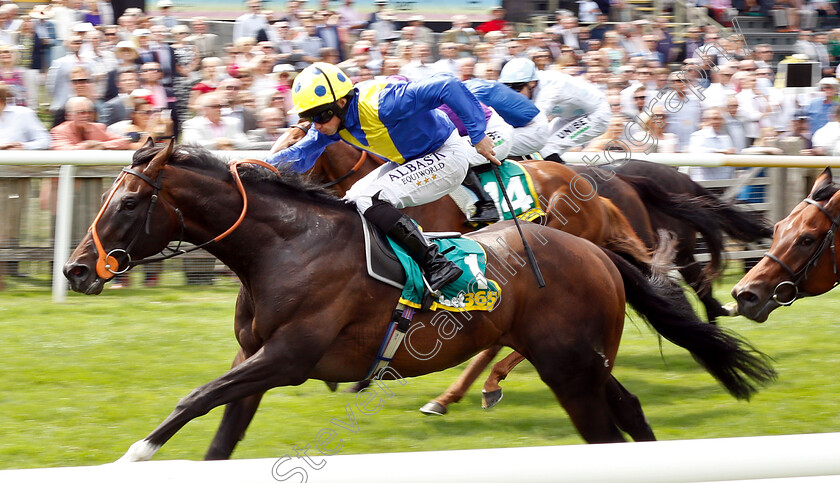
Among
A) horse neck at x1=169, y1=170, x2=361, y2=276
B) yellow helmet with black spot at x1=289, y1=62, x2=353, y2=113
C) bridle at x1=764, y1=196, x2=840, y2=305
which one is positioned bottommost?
bridle at x1=764, y1=196, x2=840, y2=305

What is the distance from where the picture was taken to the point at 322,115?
149 inches

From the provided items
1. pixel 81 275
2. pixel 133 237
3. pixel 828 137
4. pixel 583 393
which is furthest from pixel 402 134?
pixel 828 137

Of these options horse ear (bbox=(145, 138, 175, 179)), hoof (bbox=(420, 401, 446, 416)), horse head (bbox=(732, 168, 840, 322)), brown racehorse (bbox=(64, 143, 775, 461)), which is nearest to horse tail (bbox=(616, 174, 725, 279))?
horse head (bbox=(732, 168, 840, 322))

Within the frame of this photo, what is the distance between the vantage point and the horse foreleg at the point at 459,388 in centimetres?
471

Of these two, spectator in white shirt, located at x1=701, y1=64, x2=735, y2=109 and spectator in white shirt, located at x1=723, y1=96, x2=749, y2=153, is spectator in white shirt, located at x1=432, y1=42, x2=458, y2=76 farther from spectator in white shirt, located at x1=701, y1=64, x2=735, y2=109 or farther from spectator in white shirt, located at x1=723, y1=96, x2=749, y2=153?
spectator in white shirt, located at x1=723, y1=96, x2=749, y2=153

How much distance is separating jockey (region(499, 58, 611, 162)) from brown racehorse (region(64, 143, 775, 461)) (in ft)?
9.72

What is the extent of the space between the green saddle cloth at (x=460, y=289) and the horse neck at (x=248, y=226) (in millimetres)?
280

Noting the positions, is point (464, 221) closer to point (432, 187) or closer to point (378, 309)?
point (432, 187)

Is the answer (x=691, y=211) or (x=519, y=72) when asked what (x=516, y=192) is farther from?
(x=691, y=211)

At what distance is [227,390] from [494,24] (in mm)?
8639

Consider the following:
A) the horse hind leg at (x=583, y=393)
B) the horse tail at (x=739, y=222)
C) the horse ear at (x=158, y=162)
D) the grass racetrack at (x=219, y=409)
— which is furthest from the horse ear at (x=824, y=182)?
the horse ear at (x=158, y=162)

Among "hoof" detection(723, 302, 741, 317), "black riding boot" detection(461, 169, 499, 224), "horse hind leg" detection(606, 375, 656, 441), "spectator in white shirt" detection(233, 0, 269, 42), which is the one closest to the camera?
"horse hind leg" detection(606, 375, 656, 441)

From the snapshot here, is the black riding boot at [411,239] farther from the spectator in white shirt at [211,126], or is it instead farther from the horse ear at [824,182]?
the spectator in white shirt at [211,126]

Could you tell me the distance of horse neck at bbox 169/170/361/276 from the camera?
3.50 metres
